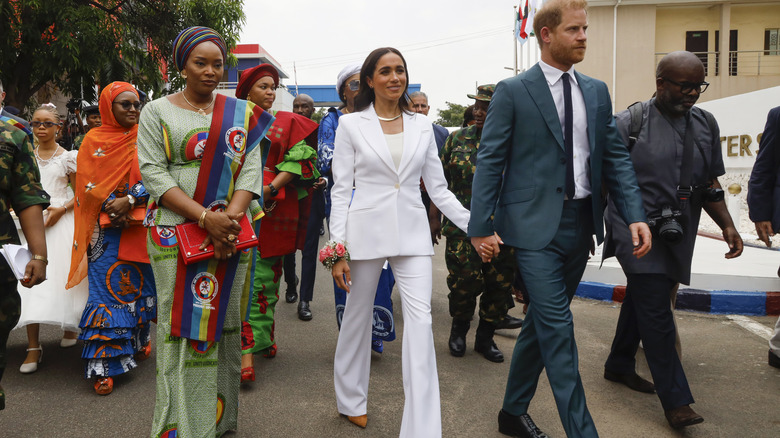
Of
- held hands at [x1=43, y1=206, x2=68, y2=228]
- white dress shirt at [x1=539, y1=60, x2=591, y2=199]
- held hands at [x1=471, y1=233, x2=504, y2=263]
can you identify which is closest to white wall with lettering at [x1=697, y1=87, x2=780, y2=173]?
white dress shirt at [x1=539, y1=60, x2=591, y2=199]

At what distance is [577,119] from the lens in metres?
3.15

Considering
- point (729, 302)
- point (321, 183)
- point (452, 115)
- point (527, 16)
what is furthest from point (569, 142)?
point (452, 115)

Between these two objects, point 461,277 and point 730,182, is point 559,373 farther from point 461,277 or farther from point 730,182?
point 730,182

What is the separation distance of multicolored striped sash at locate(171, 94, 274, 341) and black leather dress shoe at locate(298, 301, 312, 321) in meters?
2.91

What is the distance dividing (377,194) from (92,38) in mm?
10549

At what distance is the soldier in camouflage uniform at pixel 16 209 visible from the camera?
280 cm

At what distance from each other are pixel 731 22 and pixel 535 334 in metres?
24.2

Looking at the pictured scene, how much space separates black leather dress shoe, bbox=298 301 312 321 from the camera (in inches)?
236

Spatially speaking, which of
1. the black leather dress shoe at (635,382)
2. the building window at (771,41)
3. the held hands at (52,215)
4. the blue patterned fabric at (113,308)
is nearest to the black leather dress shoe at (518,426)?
the black leather dress shoe at (635,382)

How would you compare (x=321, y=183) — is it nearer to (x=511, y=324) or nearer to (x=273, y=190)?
(x=273, y=190)

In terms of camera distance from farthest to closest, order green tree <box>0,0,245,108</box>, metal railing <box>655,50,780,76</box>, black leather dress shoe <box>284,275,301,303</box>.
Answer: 1. metal railing <box>655,50,780,76</box>
2. green tree <box>0,0,245,108</box>
3. black leather dress shoe <box>284,275,301,303</box>

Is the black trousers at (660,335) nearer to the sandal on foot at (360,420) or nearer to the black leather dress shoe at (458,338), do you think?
the black leather dress shoe at (458,338)

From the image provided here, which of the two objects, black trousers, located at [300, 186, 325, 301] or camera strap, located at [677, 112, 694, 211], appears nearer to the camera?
camera strap, located at [677, 112, 694, 211]

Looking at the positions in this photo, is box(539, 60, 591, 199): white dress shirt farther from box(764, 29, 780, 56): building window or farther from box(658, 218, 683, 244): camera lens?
box(764, 29, 780, 56): building window
